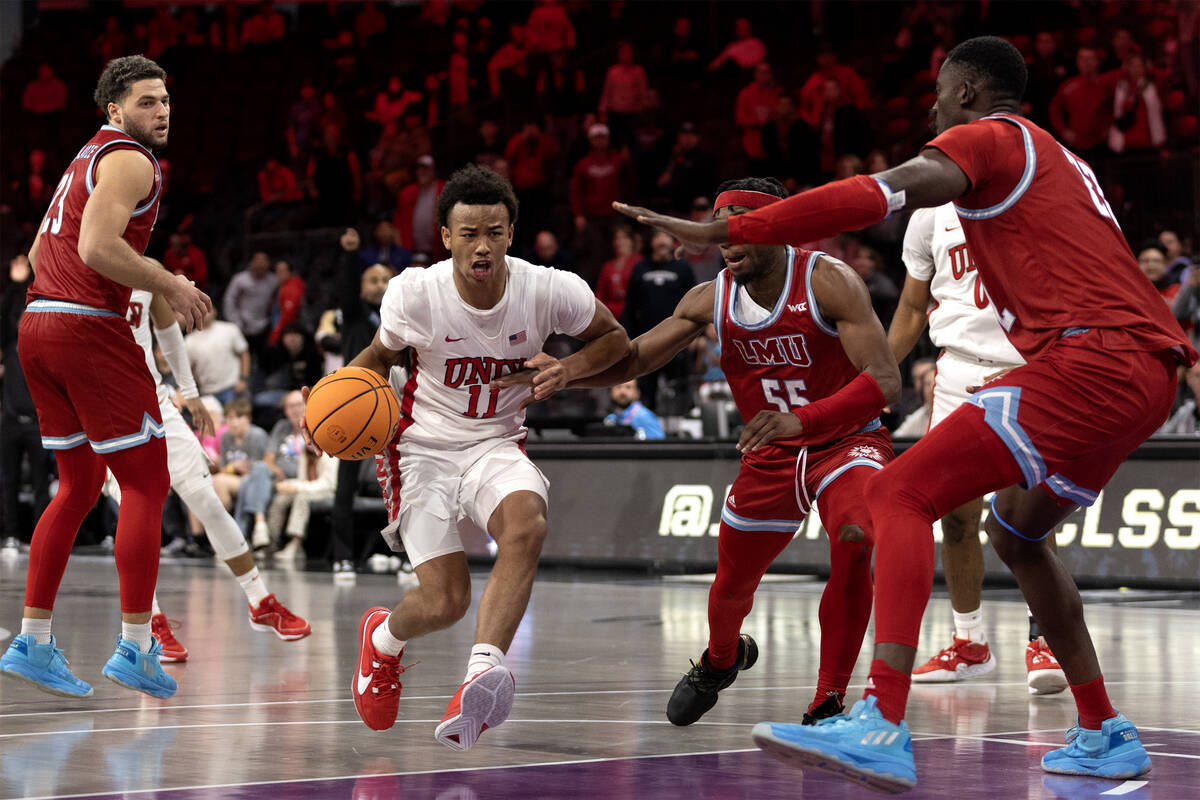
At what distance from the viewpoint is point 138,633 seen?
640 cm

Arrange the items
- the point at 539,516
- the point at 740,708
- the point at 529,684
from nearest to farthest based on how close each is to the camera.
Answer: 1. the point at 539,516
2. the point at 740,708
3. the point at 529,684

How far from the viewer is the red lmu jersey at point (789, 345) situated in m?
5.83

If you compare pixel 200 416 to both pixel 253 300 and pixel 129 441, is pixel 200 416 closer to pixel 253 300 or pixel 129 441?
pixel 129 441

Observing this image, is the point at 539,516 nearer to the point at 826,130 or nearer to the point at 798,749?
the point at 798,749

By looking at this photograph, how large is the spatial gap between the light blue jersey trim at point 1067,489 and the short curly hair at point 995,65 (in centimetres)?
116

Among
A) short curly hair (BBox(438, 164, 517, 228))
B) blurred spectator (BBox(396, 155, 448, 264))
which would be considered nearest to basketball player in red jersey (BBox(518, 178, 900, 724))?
short curly hair (BBox(438, 164, 517, 228))

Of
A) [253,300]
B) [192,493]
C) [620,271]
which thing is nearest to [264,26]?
[253,300]

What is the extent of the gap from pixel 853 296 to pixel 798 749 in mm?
2128

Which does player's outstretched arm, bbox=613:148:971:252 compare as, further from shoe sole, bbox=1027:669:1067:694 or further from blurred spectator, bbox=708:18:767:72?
blurred spectator, bbox=708:18:767:72

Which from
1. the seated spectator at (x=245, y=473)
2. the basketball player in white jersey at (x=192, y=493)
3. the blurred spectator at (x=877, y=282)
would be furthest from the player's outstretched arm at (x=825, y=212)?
the seated spectator at (x=245, y=473)

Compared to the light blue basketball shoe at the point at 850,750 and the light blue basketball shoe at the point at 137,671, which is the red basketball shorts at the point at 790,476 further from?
the light blue basketball shoe at the point at 137,671

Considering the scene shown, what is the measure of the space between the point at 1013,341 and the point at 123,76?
376 centimetres

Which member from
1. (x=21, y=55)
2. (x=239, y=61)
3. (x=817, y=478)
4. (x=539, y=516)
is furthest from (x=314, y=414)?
(x=21, y=55)

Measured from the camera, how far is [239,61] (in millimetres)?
25438
